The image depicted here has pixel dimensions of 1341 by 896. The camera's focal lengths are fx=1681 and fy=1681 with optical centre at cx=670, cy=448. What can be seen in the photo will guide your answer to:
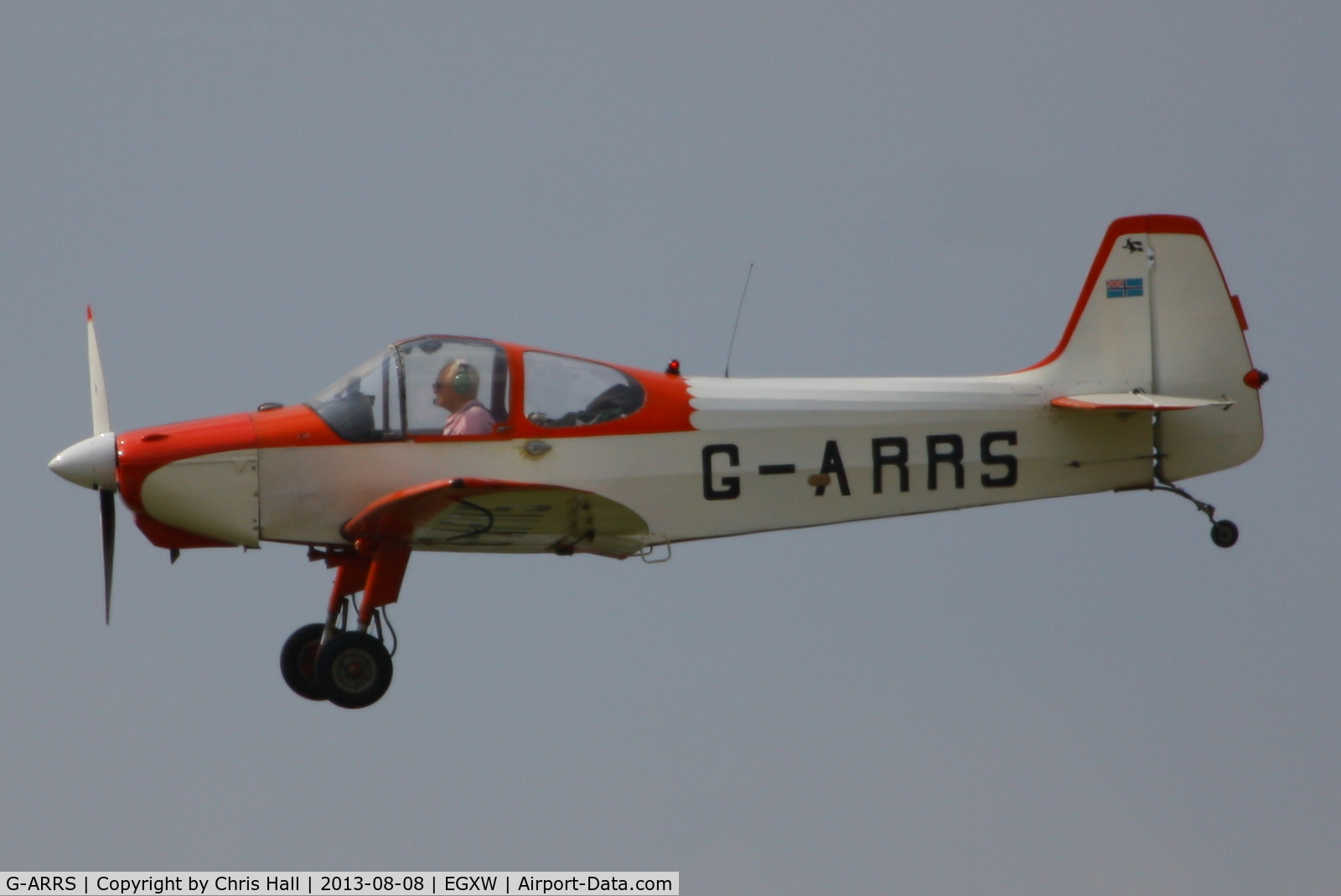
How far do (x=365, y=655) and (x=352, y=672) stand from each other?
127 millimetres

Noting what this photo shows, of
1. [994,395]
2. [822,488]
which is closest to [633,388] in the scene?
[822,488]

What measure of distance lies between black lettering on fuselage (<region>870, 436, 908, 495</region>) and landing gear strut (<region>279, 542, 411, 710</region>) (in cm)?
317

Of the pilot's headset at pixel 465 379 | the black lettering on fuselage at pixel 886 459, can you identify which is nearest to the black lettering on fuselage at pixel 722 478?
the black lettering on fuselage at pixel 886 459

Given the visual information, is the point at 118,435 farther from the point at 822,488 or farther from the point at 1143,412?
the point at 1143,412

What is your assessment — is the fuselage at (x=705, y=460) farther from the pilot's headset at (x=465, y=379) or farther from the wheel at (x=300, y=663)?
the wheel at (x=300, y=663)

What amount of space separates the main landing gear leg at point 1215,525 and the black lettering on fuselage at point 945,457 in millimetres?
1536

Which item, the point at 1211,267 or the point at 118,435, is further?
the point at 1211,267

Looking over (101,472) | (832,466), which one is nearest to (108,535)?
(101,472)

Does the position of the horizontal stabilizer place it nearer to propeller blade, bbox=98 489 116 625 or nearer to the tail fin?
the tail fin

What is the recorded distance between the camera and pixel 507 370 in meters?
10.6

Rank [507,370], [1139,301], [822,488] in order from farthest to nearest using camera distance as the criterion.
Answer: [1139,301] < [822,488] < [507,370]

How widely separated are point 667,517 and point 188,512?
9.81 feet

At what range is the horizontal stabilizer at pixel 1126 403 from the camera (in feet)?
37.8

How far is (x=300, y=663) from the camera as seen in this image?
11.2 m
